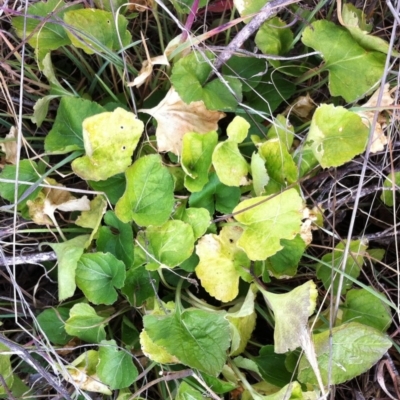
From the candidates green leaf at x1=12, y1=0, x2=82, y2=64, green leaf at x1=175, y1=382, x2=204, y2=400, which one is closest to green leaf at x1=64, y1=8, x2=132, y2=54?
green leaf at x1=12, y1=0, x2=82, y2=64

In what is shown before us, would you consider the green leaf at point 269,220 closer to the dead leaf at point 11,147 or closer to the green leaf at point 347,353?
the green leaf at point 347,353

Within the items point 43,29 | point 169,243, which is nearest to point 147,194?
point 169,243

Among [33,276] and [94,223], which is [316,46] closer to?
[94,223]

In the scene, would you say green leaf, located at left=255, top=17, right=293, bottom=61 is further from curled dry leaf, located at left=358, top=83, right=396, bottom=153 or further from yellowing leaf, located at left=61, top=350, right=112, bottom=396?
yellowing leaf, located at left=61, top=350, right=112, bottom=396

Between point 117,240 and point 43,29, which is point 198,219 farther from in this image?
point 43,29

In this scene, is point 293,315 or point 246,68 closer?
point 293,315

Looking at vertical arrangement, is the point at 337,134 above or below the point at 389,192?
above
